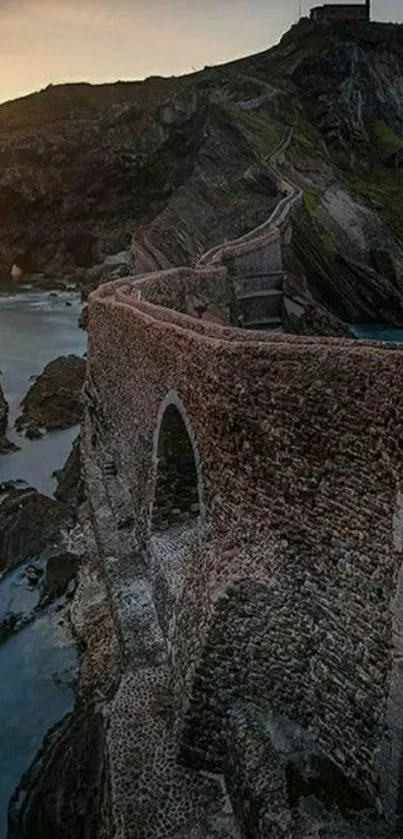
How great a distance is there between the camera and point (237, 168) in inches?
2270

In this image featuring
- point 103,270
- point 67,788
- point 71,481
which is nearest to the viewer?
point 67,788

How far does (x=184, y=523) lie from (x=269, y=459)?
472 centimetres

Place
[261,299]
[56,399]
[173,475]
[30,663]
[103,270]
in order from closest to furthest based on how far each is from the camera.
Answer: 1. [173,475]
2. [30,663]
3. [261,299]
4. [56,399]
5. [103,270]

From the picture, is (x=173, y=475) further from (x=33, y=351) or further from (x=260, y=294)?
(x=33, y=351)

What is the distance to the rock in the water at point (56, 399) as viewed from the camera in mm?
34281

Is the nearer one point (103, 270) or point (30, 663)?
point (30, 663)

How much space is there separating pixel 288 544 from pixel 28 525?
14470 mm

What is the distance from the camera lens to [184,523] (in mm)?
13883

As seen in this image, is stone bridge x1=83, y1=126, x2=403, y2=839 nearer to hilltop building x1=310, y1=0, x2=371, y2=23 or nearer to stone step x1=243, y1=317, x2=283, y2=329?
stone step x1=243, y1=317, x2=283, y2=329

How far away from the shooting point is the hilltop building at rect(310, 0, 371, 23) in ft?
283

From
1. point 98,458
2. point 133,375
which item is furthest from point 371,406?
point 98,458

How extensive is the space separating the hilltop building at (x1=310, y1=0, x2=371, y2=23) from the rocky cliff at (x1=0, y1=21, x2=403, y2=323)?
1424mm

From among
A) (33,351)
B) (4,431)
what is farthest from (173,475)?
(33,351)

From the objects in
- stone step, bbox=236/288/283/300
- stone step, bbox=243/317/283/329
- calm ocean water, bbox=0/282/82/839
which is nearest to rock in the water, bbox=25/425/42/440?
calm ocean water, bbox=0/282/82/839
